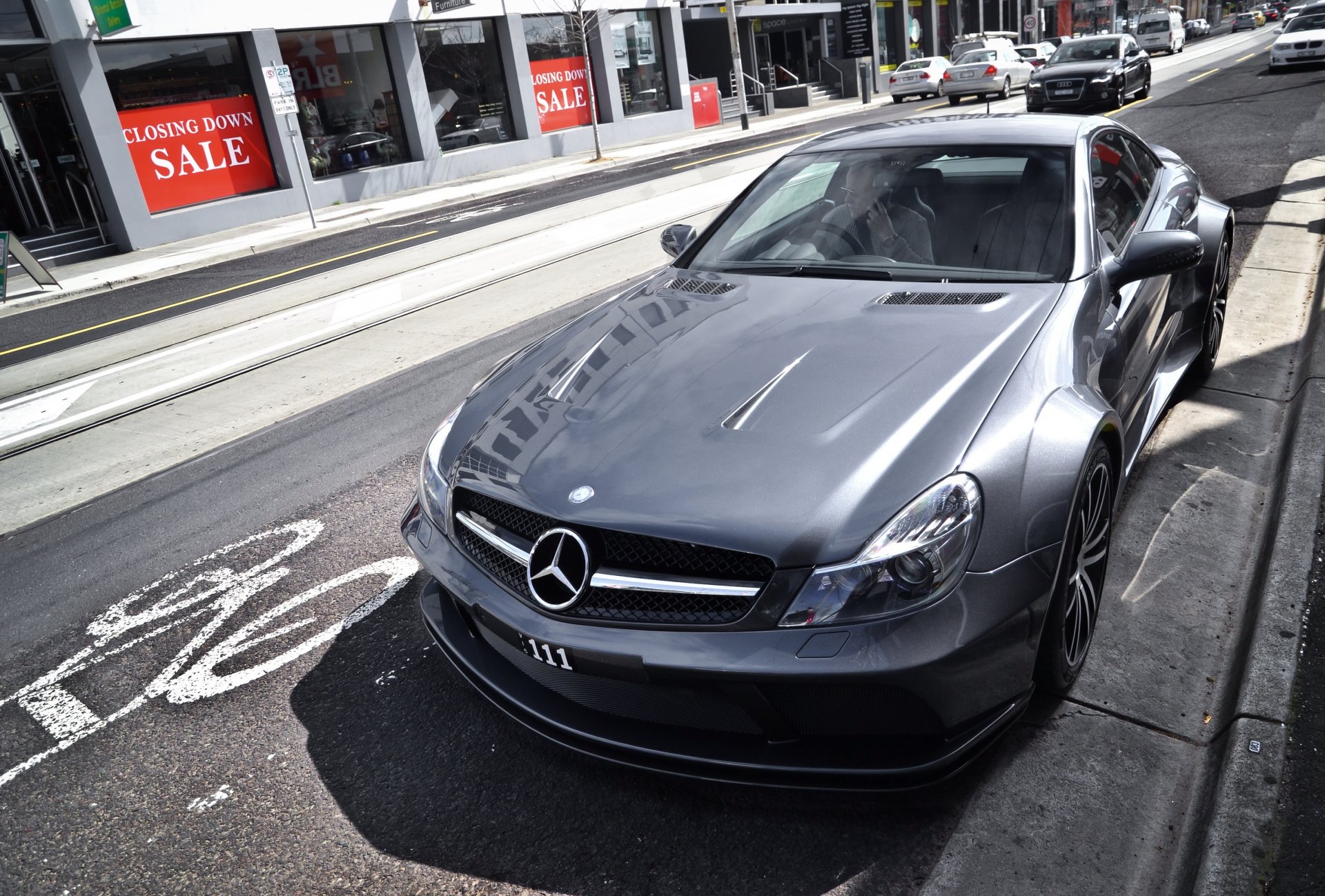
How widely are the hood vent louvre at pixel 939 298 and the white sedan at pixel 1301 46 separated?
2980 cm

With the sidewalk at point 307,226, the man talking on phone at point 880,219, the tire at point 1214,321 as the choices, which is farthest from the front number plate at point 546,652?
the sidewalk at point 307,226

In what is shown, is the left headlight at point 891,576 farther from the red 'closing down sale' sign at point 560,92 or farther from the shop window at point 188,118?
the red 'closing down sale' sign at point 560,92

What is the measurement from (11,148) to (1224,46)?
51884mm

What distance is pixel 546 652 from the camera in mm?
2404

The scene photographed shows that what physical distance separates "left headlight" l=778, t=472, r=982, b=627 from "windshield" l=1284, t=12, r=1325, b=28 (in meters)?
32.7

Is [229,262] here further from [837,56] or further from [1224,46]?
[1224,46]

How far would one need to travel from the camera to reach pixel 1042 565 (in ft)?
7.83

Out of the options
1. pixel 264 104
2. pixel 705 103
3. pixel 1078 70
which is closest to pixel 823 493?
pixel 1078 70

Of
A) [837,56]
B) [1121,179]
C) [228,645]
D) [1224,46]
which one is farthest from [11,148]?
[1224,46]

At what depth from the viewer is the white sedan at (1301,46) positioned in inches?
1023

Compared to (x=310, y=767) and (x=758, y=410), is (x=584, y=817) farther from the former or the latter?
(x=758, y=410)

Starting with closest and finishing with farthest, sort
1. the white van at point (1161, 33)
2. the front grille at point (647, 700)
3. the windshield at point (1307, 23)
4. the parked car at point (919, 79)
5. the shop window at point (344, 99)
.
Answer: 1. the front grille at point (647, 700)
2. the shop window at point (344, 99)
3. the windshield at point (1307, 23)
4. the parked car at point (919, 79)
5. the white van at point (1161, 33)

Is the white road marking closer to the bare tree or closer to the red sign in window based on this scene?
the bare tree

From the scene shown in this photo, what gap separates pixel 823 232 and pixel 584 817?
2386mm
